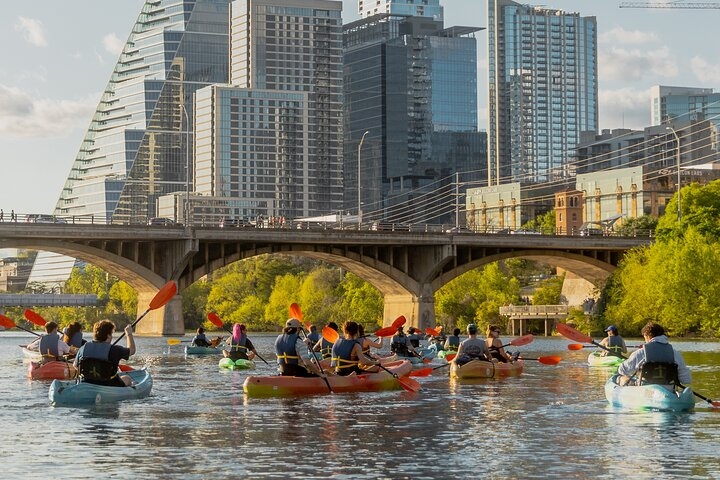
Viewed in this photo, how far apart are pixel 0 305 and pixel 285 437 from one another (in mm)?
159226

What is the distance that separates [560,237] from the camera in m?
113

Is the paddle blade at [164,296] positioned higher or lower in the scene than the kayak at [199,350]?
higher

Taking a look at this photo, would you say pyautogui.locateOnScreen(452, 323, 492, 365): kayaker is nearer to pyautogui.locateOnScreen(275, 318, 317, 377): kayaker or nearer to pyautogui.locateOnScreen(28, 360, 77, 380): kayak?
pyautogui.locateOnScreen(275, 318, 317, 377): kayaker

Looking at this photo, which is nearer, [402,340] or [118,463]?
[118,463]

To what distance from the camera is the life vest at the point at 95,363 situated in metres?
31.7

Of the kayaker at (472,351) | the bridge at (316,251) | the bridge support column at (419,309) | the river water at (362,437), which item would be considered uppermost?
the bridge at (316,251)

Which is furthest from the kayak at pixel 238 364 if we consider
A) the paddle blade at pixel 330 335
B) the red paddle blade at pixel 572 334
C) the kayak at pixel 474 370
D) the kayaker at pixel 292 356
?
the red paddle blade at pixel 572 334

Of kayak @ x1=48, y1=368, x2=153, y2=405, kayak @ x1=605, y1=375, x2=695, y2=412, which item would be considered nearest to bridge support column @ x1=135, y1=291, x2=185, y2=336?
kayak @ x1=48, y1=368, x2=153, y2=405

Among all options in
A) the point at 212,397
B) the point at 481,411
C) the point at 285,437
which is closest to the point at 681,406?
the point at 481,411

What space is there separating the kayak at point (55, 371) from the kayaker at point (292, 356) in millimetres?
9295

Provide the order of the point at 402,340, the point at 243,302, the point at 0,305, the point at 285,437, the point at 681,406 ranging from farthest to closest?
the point at 0,305
the point at 243,302
the point at 402,340
the point at 681,406
the point at 285,437

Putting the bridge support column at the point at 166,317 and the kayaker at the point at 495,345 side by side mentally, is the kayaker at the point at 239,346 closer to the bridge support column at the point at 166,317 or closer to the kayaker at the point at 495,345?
the kayaker at the point at 495,345

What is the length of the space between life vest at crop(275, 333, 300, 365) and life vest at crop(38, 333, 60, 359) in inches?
404

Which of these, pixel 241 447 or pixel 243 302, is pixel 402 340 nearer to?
pixel 241 447
